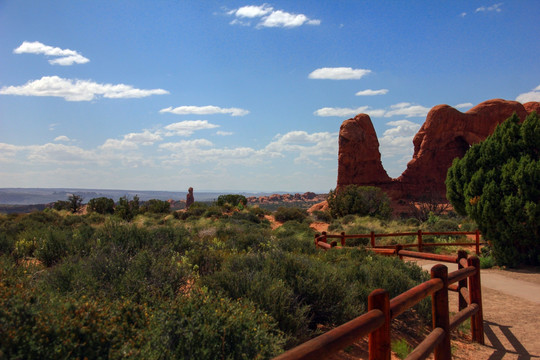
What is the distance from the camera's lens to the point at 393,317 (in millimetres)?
3066

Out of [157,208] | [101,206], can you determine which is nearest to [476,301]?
[157,208]

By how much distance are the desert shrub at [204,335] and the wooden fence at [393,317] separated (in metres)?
0.82

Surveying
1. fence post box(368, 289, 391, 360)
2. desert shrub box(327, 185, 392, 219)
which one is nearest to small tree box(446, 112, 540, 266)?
fence post box(368, 289, 391, 360)

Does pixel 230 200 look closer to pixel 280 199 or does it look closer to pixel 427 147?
pixel 427 147

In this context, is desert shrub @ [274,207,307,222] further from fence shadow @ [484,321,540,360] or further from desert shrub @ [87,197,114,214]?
fence shadow @ [484,321,540,360]

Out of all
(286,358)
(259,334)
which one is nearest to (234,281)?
(259,334)

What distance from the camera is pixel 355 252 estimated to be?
9.17 metres

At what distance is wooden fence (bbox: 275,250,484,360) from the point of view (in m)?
2.21

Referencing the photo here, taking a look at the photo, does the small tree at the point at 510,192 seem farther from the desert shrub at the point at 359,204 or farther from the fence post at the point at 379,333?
the desert shrub at the point at 359,204

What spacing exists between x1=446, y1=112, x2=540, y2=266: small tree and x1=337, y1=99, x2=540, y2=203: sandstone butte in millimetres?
31166

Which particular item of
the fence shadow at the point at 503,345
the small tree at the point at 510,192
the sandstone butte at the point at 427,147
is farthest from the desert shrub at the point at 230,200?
the fence shadow at the point at 503,345

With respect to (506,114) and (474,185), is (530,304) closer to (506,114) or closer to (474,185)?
(474,185)

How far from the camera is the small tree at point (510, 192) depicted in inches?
431

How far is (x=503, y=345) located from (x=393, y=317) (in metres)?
3.53
